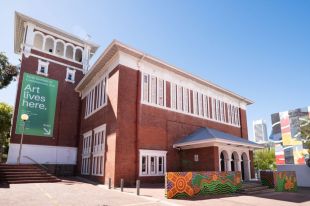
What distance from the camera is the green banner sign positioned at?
78.9 ft

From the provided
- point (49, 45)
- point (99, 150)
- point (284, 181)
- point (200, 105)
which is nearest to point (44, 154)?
point (99, 150)

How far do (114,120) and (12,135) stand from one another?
12.5 meters

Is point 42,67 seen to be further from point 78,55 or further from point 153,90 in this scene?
point 153,90

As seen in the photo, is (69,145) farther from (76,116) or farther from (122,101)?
(122,101)

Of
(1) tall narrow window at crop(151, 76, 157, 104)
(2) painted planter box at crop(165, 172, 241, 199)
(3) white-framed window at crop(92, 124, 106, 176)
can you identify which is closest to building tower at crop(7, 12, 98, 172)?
(3) white-framed window at crop(92, 124, 106, 176)

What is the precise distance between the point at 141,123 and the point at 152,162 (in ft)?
11.0

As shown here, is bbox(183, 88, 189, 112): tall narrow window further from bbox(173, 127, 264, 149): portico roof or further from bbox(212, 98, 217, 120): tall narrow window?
bbox(212, 98, 217, 120): tall narrow window

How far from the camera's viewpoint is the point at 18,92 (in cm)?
2409

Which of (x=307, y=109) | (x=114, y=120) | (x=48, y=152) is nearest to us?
(x=114, y=120)

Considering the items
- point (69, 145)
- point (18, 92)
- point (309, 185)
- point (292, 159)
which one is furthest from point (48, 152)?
point (292, 159)

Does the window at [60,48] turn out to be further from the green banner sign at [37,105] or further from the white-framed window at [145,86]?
the white-framed window at [145,86]

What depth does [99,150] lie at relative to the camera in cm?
1970

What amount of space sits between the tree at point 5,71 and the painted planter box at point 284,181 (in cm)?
2142

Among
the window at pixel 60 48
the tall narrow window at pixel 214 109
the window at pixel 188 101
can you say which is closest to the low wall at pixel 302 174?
the window at pixel 188 101
